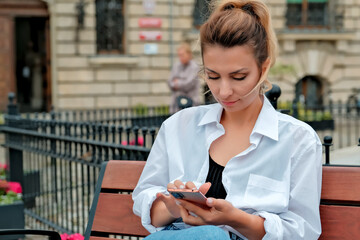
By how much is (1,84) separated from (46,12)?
94.0 inches

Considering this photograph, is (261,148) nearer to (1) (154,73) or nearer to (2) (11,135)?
(2) (11,135)

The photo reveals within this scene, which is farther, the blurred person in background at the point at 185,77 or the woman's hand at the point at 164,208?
the blurred person in background at the point at 185,77

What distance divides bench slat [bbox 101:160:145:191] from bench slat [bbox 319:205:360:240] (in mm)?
846

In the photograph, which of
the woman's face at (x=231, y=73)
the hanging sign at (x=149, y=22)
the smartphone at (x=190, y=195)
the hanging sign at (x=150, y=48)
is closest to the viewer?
the smartphone at (x=190, y=195)

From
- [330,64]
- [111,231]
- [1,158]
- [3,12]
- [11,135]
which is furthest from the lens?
[330,64]

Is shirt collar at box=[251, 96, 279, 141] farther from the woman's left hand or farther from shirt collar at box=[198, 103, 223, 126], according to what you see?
the woman's left hand

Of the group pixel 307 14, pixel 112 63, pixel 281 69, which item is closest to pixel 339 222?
pixel 112 63

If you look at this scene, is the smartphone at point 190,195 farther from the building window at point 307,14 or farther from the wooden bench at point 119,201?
the building window at point 307,14

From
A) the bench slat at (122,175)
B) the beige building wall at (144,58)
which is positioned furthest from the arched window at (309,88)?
the bench slat at (122,175)

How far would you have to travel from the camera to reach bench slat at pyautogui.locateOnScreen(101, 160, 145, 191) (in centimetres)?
267

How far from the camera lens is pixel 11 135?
263 inches

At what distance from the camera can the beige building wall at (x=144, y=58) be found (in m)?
16.7

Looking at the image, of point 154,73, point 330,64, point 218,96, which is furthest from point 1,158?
point 330,64

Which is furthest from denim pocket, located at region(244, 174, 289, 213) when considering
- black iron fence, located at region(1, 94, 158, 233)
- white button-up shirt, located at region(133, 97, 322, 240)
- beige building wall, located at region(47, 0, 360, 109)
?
beige building wall, located at region(47, 0, 360, 109)
